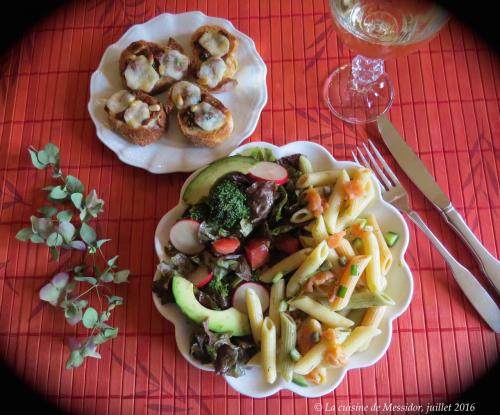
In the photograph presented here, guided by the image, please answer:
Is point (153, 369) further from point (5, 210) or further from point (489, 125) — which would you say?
point (489, 125)

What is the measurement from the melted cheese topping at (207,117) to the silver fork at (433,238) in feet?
1.61

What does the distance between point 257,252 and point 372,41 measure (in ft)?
2.27

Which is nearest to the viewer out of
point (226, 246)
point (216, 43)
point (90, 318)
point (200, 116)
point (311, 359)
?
point (311, 359)

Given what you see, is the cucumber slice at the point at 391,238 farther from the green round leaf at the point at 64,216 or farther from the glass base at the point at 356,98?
the green round leaf at the point at 64,216

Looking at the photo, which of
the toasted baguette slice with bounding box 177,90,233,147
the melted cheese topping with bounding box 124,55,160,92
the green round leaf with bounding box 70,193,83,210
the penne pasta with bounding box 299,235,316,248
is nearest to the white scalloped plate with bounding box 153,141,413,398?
the toasted baguette slice with bounding box 177,90,233,147

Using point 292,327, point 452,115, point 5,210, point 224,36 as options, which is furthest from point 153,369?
point 452,115

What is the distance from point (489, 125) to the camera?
165 cm

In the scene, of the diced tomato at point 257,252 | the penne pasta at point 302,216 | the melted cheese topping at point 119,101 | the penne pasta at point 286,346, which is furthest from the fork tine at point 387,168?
the melted cheese topping at point 119,101

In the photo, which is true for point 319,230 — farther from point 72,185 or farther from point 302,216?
point 72,185

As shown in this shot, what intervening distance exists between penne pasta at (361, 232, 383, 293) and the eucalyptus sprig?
30.0 inches

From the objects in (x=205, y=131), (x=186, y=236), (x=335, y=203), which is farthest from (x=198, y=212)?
(x=335, y=203)

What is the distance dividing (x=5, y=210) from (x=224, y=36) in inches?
39.7

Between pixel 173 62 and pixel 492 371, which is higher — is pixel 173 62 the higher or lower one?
the higher one

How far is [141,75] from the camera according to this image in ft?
5.34
